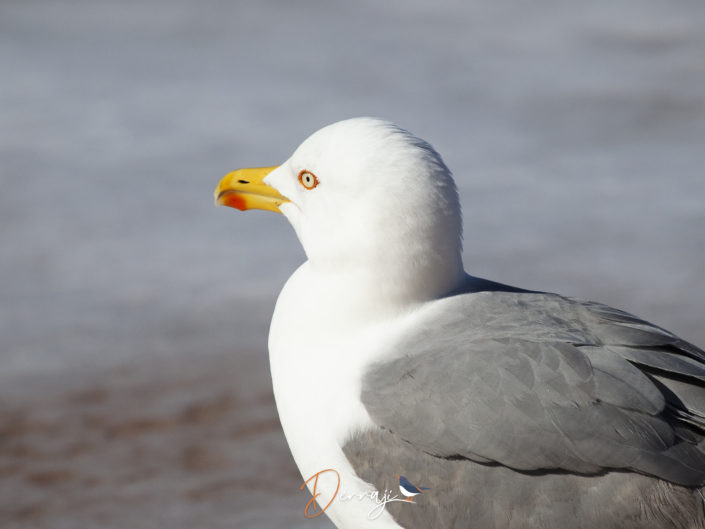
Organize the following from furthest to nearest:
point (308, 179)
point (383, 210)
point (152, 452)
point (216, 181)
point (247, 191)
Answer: point (216, 181) → point (152, 452) → point (247, 191) → point (308, 179) → point (383, 210)

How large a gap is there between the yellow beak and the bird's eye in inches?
5.8

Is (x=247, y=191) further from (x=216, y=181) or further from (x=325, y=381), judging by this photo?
(x=216, y=181)

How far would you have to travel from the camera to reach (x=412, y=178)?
88.9 inches

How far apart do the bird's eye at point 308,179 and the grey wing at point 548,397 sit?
0.42 metres

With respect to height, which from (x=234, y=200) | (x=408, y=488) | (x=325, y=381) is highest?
(x=234, y=200)

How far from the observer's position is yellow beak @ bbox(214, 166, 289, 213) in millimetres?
2580

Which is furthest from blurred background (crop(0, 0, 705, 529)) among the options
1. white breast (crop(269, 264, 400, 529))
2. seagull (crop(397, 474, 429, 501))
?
seagull (crop(397, 474, 429, 501))

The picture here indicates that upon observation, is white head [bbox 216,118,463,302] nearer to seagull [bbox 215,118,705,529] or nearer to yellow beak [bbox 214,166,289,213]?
seagull [bbox 215,118,705,529]

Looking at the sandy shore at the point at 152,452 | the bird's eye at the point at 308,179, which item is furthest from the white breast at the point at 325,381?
the sandy shore at the point at 152,452

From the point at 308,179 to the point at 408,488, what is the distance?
71cm

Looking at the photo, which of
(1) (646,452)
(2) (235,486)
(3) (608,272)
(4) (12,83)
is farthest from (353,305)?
(4) (12,83)

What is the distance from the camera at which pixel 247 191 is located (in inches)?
103

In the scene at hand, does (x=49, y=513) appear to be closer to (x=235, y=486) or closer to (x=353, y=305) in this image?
(x=235, y=486)

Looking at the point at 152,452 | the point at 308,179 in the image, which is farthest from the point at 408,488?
the point at 152,452
